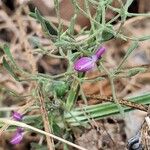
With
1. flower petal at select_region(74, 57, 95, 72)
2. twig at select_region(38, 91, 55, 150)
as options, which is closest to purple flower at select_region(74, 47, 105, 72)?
flower petal at select_region(74, 57, 95, 72)

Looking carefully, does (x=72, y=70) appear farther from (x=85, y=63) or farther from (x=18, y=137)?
(x=18, y=137)

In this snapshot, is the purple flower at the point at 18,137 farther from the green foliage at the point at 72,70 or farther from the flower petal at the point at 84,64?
the flower petal at the point at 84,64

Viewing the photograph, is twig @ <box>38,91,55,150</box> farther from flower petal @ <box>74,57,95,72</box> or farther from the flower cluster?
flower petal @ <box>74,57,95,72</box>

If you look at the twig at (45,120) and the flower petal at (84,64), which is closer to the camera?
the flower petal at (84,64)

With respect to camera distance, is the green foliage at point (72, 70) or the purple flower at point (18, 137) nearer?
the green foliage at point (72, 70)

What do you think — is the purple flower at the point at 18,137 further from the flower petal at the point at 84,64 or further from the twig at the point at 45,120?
the flower petal at the point at 84,64

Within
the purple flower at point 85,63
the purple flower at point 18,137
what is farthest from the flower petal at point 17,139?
the purple flower at point 85,63

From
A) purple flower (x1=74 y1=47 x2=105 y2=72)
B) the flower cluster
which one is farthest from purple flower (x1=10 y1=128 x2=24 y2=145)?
purple flower (x1=74 y1=47 x2=105 y2=72)

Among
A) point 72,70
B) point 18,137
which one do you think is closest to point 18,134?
point 18,137

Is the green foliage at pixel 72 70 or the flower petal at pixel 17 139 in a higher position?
the green foliage at pixel 72 70

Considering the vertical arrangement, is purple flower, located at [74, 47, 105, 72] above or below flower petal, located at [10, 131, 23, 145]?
above

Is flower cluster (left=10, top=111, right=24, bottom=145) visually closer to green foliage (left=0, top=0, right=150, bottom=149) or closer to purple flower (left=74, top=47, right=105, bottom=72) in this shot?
green foliage (left=0, top=0, right=150, bottom=149)

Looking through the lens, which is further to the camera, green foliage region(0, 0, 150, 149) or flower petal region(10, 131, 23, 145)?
flower petal region(10, 131, 23, 145)

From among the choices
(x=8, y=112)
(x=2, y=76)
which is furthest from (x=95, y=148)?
(x=2, y=76)
